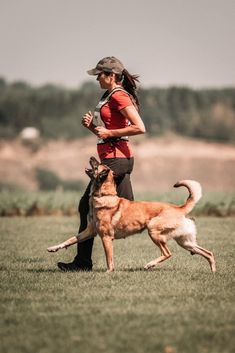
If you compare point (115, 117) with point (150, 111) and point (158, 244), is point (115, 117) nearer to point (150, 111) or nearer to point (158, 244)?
point (158, 244)

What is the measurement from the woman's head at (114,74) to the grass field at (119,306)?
7.47 feet

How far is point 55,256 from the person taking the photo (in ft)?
40.3

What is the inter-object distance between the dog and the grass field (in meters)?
0.43

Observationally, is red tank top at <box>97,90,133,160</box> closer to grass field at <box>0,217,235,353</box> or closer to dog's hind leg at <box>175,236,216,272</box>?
dog's hind leg at <box>175,236,216,272</box>

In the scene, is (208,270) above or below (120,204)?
below

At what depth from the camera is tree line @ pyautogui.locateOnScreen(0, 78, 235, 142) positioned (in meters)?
64.9

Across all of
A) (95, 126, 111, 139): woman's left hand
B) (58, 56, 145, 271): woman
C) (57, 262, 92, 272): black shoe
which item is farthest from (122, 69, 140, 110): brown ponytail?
(57, 262, 92, 272): black shoe

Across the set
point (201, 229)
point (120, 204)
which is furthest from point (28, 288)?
point (201, 229)

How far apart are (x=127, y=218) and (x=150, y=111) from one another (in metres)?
59.7

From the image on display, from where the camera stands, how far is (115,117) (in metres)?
9.41

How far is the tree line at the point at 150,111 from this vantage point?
64.9 meters

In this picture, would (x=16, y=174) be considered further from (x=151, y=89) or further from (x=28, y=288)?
(x=28, y=288)

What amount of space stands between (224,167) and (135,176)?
21.9ft

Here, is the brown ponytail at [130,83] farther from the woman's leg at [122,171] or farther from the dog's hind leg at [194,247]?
the dog's hind leg at [194,247]
